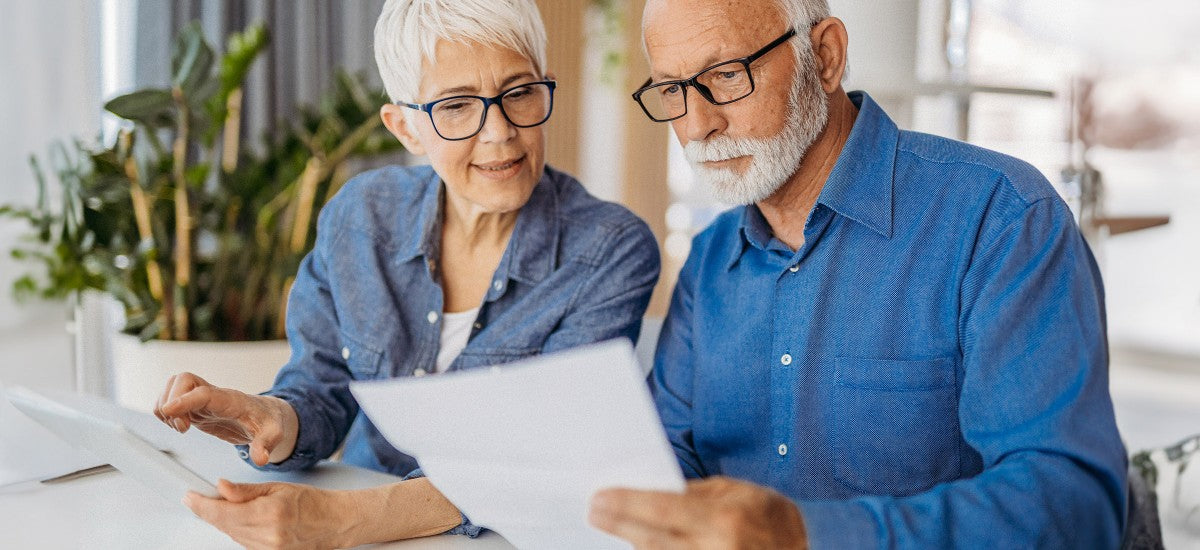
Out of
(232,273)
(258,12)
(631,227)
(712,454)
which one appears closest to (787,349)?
(712,454)

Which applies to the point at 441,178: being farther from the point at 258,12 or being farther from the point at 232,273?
the point at 258,12

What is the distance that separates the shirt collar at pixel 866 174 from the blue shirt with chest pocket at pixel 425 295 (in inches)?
10.6

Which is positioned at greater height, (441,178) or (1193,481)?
(441,178)

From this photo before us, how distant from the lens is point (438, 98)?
4.97ft

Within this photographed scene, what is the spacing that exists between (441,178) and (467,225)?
0.09 m

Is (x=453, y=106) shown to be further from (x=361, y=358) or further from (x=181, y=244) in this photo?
(x=181, y=244)

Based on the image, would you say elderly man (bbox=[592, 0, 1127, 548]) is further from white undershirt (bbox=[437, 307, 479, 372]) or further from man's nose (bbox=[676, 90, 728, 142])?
white undershirt (bbox=[437, 307, 479, 372])

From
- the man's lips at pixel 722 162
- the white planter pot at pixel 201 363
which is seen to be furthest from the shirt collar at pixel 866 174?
the white planter pot at pixel 201 363

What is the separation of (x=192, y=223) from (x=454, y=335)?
4.09ft

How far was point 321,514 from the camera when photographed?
1115mm

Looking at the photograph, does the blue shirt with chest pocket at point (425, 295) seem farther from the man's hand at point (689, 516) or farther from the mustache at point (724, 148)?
the man's hand at point (689, 516)

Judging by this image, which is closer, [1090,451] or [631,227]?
[1090,451]

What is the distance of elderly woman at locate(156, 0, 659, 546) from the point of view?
1490 mm

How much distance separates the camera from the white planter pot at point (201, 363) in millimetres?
2525
